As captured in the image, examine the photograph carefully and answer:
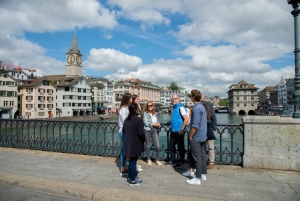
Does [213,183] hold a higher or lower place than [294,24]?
lower

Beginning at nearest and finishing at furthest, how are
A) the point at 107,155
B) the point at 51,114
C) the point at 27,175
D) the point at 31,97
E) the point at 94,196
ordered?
1. the point at 94,196
2. the point at 27,175
3. the point at 107,155
4. the point at 31,97
5. the point at 51,114

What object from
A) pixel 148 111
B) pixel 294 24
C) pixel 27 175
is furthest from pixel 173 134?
pixel 294 24

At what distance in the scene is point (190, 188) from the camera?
4.51 meters

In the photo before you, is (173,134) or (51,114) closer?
(173,134)

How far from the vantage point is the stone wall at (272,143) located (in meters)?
5.45

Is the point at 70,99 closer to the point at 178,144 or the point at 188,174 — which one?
the point at 178,144

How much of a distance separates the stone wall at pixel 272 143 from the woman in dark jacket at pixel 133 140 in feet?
8.99

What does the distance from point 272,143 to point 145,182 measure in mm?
3220

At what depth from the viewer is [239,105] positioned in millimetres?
107562

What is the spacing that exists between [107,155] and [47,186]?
2.69 meters

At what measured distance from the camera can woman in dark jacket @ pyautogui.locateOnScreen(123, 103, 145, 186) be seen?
15.7ft

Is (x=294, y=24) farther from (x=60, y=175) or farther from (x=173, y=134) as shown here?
(x=60, y=175)

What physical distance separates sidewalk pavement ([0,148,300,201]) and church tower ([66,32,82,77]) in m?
94.3

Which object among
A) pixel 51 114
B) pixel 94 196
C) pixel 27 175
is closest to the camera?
pixel 94 196
